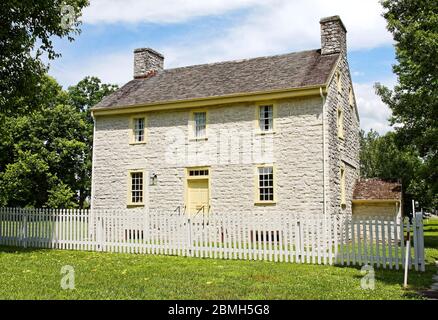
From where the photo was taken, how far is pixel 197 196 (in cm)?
1892

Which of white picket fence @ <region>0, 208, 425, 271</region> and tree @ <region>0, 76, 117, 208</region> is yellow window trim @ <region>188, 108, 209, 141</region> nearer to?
white picket fence @ <region>0, 208, 425, 271</region>

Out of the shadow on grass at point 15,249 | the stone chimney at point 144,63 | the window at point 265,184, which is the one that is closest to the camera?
the shadow on grass at point 15,249

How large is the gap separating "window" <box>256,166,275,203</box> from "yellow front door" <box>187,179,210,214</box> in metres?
2.35

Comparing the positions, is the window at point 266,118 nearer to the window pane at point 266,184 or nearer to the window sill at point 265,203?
the window pane at point 266,184

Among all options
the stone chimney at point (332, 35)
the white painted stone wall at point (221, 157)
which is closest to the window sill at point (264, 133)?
the white painted stone wall at point (221, 157)

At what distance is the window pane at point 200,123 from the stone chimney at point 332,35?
6056 mm

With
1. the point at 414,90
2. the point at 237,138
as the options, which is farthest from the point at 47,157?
the point at 414,90

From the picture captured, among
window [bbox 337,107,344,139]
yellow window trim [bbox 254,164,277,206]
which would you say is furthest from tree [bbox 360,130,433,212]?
yellow window trim [bbox 254,164,277,206]

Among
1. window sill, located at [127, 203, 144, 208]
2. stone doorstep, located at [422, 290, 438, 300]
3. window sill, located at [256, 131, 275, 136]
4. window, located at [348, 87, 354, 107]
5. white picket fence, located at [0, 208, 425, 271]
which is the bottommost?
stone doorstep, located at [422, 290, 438, 300]

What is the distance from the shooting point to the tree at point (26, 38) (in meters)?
13.4

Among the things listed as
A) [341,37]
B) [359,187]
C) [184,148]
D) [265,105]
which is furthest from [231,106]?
[359,187]

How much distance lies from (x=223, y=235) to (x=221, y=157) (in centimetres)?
694

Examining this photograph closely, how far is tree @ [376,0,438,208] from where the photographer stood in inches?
587
